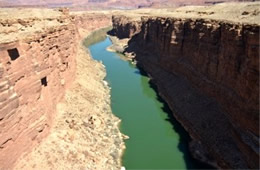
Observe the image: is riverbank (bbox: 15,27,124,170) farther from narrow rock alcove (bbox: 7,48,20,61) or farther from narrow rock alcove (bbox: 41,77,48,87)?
narrow rock alcove (bbox: 7,48,20,61)

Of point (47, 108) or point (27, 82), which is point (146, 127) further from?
point (27, 82)

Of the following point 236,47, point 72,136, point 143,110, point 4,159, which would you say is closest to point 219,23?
point 236,47

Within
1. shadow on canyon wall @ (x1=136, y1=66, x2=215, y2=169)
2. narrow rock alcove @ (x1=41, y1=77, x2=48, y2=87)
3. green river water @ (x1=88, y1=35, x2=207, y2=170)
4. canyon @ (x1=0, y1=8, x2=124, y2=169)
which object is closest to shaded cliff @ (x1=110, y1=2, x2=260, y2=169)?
shadow on canyon wall @ (x1=136, y1=66, x2=215, y2=169)

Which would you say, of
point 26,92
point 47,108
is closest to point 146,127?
point 47,108

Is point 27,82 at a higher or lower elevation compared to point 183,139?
higher

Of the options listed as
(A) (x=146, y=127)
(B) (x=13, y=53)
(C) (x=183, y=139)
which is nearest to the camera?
(B) (x=13, y=53)

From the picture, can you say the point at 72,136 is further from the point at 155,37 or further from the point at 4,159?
the point at 155,37

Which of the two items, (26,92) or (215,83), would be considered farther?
(215,83)
